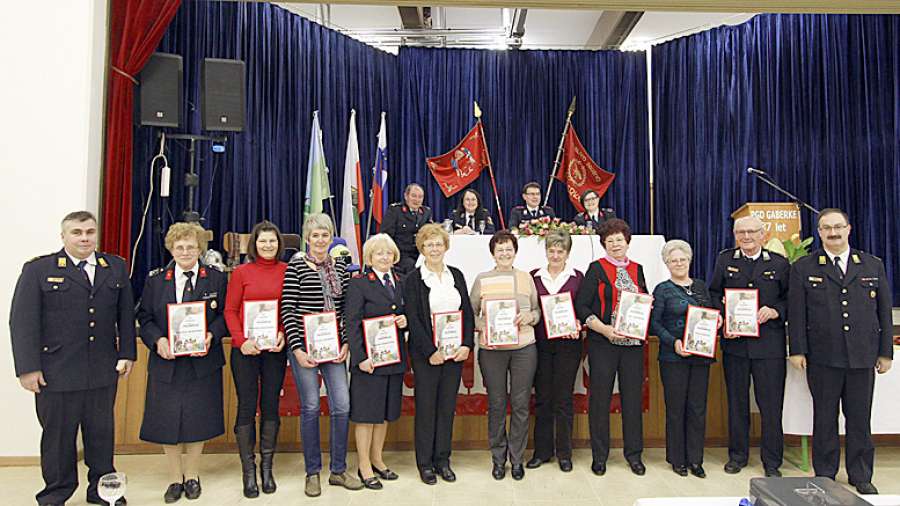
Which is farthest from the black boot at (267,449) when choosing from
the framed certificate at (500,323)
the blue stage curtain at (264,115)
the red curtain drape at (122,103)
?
the blue stage curtain at (264,115)

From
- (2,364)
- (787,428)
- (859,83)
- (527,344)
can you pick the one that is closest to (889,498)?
(527,344)

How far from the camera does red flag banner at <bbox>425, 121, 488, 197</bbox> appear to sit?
7773mm

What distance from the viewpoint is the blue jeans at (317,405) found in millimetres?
3199

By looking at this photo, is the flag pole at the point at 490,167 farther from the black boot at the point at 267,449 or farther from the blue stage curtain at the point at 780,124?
the black boot at the point at 267,449

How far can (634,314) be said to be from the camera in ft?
11.1

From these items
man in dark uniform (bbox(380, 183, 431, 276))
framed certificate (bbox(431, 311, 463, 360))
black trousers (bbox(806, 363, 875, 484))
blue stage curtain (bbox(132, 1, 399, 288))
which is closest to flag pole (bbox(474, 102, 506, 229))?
blue stage curtain (bbox(132, 1, 399, 288))

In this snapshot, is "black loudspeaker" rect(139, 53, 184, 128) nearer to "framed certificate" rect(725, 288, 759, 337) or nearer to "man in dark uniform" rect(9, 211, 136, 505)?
"man in dark uniform" rect(9, 211, 136, 505)

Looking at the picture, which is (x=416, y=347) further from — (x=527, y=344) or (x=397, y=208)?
(x=397, y=208)

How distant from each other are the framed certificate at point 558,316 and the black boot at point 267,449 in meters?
1.57

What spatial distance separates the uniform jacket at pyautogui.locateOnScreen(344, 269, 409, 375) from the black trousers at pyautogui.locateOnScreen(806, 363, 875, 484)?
91.1 inches

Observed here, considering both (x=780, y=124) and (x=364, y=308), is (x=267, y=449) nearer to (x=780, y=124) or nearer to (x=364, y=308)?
(x=364, y=308)

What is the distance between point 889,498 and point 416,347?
7.43ft

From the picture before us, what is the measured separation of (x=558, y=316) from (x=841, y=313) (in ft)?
4.95

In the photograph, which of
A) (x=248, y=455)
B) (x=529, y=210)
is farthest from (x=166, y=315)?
(x=529, y=210)
